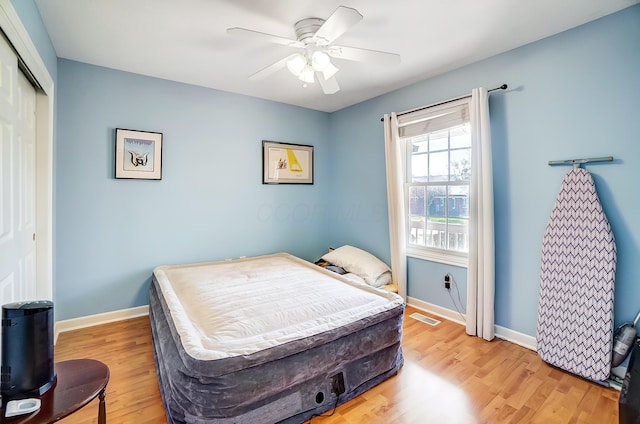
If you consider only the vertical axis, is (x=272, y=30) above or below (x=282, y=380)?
above

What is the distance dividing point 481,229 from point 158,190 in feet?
10.2

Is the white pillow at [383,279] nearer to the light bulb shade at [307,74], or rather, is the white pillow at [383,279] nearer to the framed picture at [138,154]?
the light bulb shade at [307,74]

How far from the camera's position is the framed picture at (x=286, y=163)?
12.4ft

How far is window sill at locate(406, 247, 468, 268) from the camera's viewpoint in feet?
9.43

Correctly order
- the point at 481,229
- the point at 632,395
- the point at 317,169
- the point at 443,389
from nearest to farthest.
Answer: the point at 632,395, the point at 443,389, the point at 481,229, the point at 317,169

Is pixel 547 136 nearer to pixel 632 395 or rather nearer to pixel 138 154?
pixel 632 395

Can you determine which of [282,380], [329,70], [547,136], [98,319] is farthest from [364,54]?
[98,319]

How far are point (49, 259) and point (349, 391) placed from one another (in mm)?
2363

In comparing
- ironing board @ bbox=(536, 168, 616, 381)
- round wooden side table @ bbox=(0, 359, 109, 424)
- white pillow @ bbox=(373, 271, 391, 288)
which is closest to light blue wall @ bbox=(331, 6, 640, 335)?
ironing board @ bbox=(536, 168, 616, 381)

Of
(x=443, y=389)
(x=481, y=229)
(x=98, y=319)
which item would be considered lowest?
(x=443, y=389)

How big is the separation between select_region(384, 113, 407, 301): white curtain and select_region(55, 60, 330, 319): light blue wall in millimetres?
1288

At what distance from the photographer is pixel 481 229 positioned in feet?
8.42

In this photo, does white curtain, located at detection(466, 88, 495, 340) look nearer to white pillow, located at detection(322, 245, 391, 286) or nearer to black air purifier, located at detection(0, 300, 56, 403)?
white pillow, located at detection(322, 245, 391, 286)

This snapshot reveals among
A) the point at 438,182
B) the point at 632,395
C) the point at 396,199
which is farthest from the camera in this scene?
the point at 396,199
